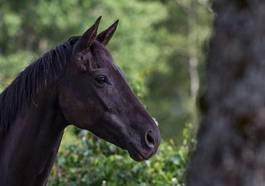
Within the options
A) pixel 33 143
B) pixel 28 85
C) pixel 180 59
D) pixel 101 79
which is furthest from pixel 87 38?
pixel 180 59

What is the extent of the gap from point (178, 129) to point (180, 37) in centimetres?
474

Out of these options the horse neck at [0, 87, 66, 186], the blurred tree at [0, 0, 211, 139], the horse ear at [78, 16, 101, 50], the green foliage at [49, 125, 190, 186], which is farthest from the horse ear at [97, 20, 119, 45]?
the blurred tree at [0, 0, 211, 139]

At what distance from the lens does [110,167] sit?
7.61 metres

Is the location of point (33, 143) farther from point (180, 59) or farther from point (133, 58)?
point (180, 59)

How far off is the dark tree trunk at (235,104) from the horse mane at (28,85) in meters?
2.42

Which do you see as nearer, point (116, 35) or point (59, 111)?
point (59, 111)

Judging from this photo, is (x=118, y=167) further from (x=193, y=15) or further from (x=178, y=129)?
(x=193, y=15)

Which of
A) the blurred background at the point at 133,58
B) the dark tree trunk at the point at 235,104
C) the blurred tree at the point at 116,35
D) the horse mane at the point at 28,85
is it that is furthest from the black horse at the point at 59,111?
the blurred tree at the point at 116,35

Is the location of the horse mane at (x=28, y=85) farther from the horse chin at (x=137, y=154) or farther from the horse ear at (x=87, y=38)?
the horse chin at (x=137, y=154)

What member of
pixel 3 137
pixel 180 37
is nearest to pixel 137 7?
pixel 180 37

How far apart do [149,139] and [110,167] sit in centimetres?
234

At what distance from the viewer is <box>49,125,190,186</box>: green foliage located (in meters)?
7.60

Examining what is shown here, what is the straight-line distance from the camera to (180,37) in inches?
1421

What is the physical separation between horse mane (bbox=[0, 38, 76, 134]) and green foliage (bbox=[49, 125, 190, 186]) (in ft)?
6.88
